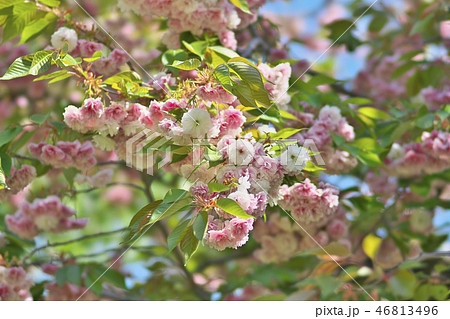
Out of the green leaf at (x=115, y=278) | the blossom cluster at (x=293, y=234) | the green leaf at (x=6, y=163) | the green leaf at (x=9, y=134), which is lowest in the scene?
the green leaf at (x=115, y=278)

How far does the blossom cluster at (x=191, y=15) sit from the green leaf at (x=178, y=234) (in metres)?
0.83

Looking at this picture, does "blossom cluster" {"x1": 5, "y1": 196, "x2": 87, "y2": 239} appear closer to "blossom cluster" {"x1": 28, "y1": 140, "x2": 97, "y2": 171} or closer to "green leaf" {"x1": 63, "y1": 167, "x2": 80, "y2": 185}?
"green leaf" {"x1": 63, "y1": 167, "x2": 80, "y2": 185}

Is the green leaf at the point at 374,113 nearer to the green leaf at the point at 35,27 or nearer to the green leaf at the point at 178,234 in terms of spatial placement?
the green leaf at the point at 178,234

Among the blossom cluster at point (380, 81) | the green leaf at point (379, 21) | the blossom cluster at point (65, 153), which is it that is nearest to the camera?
the blossom cluster at point (65, 153)

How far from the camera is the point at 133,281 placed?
3033mm

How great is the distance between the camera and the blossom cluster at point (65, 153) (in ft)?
6.15

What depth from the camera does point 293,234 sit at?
2406 mm

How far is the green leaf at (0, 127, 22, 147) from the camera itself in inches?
70.8

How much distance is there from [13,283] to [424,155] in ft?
5.67

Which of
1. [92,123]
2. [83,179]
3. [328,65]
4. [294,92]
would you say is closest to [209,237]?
[92,123]

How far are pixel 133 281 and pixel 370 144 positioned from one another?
161 centimetres

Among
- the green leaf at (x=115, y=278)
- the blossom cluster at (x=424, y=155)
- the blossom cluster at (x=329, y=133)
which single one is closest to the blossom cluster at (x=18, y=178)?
the green leaf at (x=115, y=278)

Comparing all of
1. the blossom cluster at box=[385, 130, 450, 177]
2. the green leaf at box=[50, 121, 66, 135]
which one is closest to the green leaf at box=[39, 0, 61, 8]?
the green leaf at box=[50, 121, 66, 135]

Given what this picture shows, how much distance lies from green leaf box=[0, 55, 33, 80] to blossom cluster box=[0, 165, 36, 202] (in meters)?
0.49
